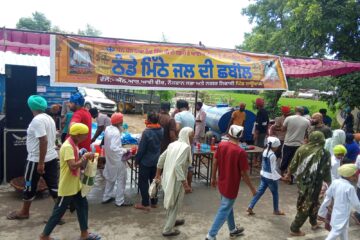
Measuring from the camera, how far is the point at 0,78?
13312 mm

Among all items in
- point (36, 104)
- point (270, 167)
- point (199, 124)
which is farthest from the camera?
point (199, 124)

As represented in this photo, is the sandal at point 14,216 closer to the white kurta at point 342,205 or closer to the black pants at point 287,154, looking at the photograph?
the white kurta at point 342,205

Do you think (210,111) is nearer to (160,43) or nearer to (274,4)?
(160,43)

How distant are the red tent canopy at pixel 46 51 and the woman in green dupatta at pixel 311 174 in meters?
3.61

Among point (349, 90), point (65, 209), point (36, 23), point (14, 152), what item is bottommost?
point (65, 209)

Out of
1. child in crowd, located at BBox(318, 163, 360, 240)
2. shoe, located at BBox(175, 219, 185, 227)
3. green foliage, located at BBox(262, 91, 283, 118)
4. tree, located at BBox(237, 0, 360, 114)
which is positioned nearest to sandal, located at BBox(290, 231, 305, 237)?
child in crowd, located at BBox(318, 163, 360, 240)

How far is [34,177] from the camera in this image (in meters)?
4.58

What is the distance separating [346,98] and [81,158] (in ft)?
30.8

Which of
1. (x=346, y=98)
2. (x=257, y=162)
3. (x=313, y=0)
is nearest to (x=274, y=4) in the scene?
(x=313, y=0)

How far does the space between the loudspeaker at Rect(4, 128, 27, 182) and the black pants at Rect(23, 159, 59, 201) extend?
1.56 m

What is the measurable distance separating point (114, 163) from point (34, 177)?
133cm

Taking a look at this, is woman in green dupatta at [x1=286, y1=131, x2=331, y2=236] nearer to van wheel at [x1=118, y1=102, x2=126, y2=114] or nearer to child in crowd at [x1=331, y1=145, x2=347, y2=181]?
child in crowd at [x1=331, y1=145, x2=347, y2=181]

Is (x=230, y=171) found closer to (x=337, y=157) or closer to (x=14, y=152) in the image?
(x=337, y=157)

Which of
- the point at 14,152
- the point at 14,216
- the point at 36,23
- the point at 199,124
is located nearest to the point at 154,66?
the point at 14,152
